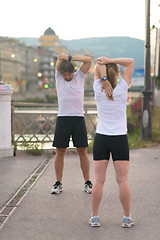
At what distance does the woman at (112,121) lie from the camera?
380 centimetres

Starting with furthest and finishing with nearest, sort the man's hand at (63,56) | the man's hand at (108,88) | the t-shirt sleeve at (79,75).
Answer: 1. the t-shirt sleeve at (79,75)
2. the man's hand at (63,56)
3. the man's hand at (108,88)

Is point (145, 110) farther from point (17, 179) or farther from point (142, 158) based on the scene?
point (17, 179)

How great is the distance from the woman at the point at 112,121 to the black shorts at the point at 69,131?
1415 millimetres

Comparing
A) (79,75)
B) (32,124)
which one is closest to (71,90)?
(79,75)

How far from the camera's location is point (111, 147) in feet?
12.7

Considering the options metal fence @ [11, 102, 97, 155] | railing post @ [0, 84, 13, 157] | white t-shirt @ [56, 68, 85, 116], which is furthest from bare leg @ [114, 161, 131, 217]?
metal fence @ [11, 102, 97, 155]

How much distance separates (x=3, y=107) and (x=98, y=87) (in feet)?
15.5

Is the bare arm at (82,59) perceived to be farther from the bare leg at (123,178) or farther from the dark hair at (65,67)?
the bare leg at (123,178)

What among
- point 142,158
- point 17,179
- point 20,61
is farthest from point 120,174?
point 20,61

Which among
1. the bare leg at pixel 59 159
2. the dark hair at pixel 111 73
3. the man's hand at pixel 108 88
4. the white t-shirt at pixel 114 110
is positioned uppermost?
the dark hair at pixel 111 73

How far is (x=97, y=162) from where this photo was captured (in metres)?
3.90

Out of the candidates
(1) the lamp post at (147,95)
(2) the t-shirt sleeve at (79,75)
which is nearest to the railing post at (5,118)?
(2) the t-shirt sleeve at (79,75)

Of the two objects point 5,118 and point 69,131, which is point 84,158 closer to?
point 69,131

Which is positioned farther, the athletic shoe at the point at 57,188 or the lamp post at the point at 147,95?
the lamp post at the point at 147,95
